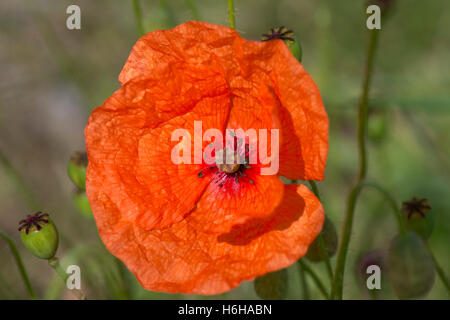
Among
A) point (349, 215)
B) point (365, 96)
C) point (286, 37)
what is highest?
point (286, 37)

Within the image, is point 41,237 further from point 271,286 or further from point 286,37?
point 286,37

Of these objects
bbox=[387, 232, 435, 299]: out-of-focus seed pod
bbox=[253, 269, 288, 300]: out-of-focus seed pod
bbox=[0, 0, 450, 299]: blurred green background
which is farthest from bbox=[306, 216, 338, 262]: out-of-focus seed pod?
bbox=[0, 0, 450, 299]: blurred green background

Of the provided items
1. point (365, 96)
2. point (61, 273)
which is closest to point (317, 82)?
point (365, 96)

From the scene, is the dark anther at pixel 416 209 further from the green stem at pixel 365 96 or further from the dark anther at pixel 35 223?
the dark anther at pixel 35 223

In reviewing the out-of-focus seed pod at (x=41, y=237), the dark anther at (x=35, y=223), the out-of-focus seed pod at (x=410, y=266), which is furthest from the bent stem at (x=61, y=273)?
the out-of-focus seed pod at (x=410, y=266)
